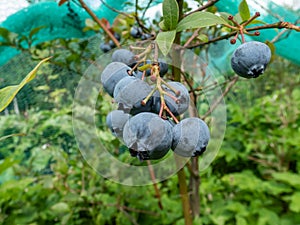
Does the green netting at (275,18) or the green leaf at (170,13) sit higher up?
Result: the green leaf at (170,13)

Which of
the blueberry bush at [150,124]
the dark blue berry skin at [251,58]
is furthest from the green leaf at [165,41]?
the dark blue berry skin at [251,58]

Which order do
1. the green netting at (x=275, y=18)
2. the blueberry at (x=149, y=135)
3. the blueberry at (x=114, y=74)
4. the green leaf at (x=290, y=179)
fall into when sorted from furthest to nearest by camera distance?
the green leaf at (x=290, y=179)
the green netting at (x=275, y=18)
the blueberry at (x=114, y=74)
the blueberry at (x=149, y=135)

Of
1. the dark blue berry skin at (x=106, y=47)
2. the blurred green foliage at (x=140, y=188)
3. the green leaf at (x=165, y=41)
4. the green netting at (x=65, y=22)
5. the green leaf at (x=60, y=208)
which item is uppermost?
the green leaf at (x=165, y=41)

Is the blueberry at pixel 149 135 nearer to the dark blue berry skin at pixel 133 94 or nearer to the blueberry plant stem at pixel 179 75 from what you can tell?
the dark blue berry skin at pixel 133 94

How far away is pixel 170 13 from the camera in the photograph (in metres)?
0.50

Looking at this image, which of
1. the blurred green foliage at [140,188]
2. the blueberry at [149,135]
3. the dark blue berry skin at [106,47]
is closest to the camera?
the blueberry at [149,135]

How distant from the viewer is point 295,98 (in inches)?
112

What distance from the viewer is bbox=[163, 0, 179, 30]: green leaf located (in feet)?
1.62

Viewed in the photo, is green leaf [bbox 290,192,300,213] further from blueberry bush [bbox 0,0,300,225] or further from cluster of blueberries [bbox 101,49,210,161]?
cluster of blueberries [bbox 101,49,210,161]

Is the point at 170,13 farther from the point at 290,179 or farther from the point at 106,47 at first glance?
the point at 290,179

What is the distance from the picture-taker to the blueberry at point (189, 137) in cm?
43

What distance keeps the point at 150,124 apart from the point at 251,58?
0.21 metres

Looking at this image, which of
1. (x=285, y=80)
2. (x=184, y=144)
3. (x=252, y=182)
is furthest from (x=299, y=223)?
(x=285, y=80)

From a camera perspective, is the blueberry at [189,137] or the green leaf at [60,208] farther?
the green leaf at [60,208]
